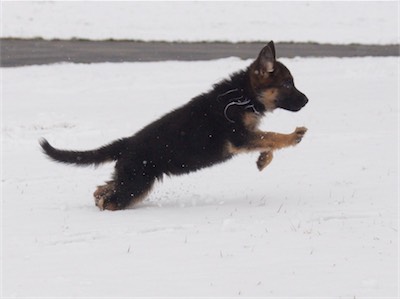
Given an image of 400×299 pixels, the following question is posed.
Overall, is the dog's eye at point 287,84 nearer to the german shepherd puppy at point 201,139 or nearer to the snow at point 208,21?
the german shepherd puppy at point 201,139

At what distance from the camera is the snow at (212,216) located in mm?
5750

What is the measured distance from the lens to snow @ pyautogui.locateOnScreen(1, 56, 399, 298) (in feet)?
18.9

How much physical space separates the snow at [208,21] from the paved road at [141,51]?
3.58ft

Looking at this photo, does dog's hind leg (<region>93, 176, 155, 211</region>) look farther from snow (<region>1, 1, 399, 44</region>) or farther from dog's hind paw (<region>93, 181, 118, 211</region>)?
snow (<region>1, 1, 399, 44</region>)

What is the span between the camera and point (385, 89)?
54.7ft

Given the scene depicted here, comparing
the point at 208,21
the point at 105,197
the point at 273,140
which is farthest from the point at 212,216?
the point at 208,21

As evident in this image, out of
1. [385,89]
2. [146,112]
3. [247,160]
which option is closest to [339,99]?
[385,89]

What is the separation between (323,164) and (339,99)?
217 inches

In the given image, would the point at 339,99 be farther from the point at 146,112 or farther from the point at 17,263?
the point at 17,263

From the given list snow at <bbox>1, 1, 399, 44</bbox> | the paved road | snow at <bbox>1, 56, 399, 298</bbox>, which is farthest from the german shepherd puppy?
snow at <bbox>1, 1, 399, 44</bbox>

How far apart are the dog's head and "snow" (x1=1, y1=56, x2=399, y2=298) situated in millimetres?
1025

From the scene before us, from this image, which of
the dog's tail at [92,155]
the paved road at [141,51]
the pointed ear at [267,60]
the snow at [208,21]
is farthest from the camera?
the snow at [208,21]

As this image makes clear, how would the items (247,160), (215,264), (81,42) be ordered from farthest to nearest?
(81,42)
(247,160)
(215,264)

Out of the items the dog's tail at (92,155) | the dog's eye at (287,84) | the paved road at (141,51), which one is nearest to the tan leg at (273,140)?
the dog's eye at (287,84)
